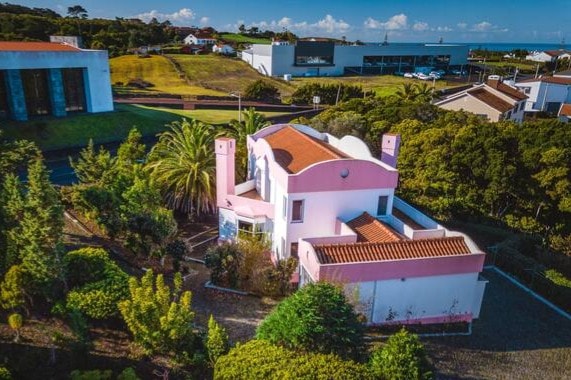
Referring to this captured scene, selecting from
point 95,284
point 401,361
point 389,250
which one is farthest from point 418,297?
point 95,284

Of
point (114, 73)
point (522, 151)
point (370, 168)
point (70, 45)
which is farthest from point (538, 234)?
point (114, 73)

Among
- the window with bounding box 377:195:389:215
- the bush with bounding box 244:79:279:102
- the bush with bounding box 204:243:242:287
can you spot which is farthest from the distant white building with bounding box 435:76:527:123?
the bush with bounding box 204:243:242:287

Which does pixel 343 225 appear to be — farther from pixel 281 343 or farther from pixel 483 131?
pixel 483 131

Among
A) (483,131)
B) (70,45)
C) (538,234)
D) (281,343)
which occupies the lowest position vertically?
(538,234)

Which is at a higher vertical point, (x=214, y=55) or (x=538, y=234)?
(x=214, y=55)

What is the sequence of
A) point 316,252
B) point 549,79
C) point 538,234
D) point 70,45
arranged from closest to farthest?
1. point 316,252
2. point 538,234
3. point 70,45
4. point 549,79

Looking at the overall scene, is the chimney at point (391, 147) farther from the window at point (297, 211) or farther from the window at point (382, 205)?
the window at point (297, 211)

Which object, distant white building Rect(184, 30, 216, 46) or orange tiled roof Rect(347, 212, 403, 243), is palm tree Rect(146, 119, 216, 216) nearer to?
orange tiled roof Rect(347, 212, 403, 243)
